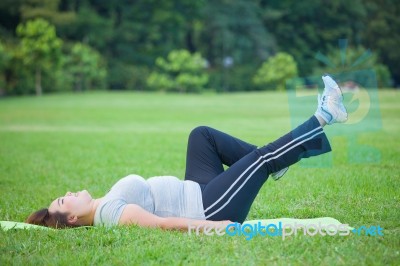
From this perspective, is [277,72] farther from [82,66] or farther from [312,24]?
[82,66]

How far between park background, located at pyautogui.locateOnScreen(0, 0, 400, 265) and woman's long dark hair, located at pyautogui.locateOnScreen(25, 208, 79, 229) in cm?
14

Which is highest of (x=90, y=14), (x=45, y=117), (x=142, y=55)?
(x=90, y=14)

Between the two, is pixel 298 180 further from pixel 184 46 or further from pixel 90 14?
pixel 184 46

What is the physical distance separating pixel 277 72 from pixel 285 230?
31002 mm

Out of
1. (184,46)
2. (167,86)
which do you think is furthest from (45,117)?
(184,46)

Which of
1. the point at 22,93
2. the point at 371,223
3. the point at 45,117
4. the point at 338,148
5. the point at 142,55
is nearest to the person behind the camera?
the point at 371,223

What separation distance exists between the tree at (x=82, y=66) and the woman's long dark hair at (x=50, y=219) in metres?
27.2

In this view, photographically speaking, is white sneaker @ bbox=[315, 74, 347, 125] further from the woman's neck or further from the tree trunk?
the tree trunk

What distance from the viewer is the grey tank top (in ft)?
9.92

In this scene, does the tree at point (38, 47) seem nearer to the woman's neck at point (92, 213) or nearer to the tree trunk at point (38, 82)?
the tree trunk at point (38, 82)

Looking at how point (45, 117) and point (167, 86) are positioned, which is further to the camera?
point (167, 86)

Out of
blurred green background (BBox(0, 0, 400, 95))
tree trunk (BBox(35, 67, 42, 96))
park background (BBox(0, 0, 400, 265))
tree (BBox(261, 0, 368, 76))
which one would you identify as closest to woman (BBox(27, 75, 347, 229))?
park background (BBox(0, 0, 400, 265))

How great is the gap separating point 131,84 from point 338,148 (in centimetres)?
2792

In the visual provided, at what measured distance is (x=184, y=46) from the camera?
40.3 metres
